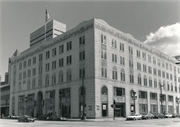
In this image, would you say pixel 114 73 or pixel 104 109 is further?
pixel 114 73

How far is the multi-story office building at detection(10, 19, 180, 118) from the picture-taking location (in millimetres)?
58938

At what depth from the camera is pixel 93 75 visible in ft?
188

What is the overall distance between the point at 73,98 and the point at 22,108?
3447cm

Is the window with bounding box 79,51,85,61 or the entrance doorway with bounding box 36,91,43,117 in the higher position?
the window with bounding box 79,51,85,61

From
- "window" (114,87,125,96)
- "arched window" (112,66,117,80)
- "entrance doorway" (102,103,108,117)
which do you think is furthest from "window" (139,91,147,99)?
"entrance doorway" (102,103,108,117)

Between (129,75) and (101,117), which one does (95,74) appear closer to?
(101,117)

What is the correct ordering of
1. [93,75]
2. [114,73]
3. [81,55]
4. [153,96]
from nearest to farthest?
[93,75] → [81,55] → [114,73] → [153,96]

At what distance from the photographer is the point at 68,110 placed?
209 ft

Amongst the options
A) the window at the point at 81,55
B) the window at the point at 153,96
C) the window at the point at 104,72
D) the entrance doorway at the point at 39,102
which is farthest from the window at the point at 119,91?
the entrance doorway at the point at 39,102

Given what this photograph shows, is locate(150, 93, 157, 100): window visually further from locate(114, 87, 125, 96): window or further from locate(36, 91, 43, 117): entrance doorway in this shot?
locate(36, 91, 43, 117): entrance doorway

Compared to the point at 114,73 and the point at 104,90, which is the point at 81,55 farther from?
the point at 104,90

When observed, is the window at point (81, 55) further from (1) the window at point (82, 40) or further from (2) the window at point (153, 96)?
(2) the window at point (153, 96)

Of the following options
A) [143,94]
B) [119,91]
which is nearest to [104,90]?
[119,91]

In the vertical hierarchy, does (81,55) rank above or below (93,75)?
above
